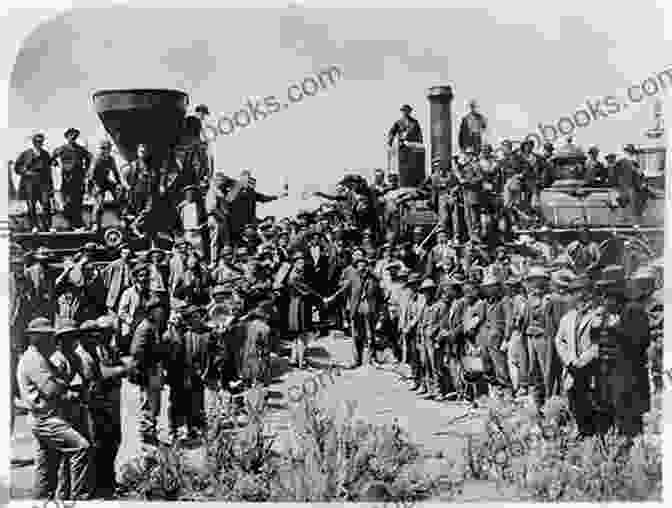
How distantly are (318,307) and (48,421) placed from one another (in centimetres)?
273

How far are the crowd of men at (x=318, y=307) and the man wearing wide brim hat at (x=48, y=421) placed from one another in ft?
0.04

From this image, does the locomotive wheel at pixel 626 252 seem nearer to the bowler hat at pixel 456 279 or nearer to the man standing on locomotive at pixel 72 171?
the bowler hat at pixel 456 279

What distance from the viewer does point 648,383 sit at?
26.4 feet

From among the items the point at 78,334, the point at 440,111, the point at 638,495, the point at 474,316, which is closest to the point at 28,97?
the point at 78,334

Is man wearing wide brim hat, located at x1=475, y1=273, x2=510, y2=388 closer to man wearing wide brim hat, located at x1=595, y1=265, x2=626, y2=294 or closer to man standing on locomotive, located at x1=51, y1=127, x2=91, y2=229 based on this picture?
man wearing wide brim hat, located at x1=595, y1=265, x2=626, y2=294

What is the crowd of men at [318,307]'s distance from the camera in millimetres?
7988

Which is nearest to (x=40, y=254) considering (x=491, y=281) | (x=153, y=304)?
(x=153, y=304)

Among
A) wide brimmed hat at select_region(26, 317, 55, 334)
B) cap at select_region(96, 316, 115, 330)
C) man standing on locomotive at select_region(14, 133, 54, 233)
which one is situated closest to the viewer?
wide brimmed hat at select_region(26, 317, 55, 334)

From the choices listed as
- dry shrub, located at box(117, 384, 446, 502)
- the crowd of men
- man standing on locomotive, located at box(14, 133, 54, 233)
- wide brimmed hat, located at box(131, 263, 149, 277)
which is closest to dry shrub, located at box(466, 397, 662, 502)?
the crowd of men

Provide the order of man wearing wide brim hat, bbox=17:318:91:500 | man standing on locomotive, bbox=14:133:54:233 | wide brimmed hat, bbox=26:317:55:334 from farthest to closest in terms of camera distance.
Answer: man standing on locomotive, bbox=14:133:54:233, wide brimmed hat, bbox=26:317:55:334, man wearing wide brim hat, bbox=17:318:91:500

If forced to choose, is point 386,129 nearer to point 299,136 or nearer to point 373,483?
point 299,136

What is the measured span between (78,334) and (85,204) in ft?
4.14

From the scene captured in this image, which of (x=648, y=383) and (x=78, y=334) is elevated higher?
(x=78, y=334)

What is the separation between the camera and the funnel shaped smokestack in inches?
321
